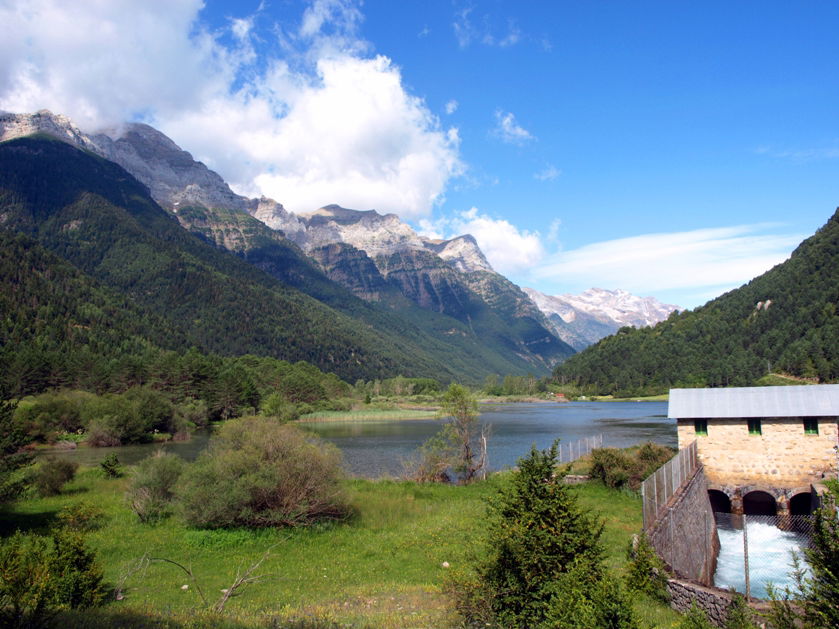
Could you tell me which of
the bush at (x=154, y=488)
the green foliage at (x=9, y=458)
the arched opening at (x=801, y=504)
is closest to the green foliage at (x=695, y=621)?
the bush at (x=154, y=488)

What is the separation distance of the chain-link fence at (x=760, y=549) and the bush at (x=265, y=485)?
17.4 m

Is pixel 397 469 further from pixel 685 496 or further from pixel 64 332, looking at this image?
pixel 64 332

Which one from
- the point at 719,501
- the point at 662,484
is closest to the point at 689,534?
the point at 662,484

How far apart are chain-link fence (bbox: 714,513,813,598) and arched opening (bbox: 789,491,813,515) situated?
0.91 m

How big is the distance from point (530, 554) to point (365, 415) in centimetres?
11798

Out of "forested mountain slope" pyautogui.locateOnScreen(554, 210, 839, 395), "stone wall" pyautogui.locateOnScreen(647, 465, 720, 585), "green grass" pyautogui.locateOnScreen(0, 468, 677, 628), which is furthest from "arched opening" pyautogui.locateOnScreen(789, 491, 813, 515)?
"forested mountain slope" pyautogui.locateOnScreen(554, 210, 839, 395)

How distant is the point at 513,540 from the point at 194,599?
1027 cm

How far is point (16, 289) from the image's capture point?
478 feet

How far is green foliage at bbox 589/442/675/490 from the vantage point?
109 feet

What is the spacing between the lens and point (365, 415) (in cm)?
12512

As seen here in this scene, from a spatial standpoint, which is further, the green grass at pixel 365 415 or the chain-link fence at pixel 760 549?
the green grass at pixel 365 415

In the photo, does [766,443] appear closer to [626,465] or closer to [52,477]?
[626,465]

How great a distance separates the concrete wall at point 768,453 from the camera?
28.6 meters

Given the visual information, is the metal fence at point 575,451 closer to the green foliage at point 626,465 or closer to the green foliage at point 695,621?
the green foliage at point 626,465
